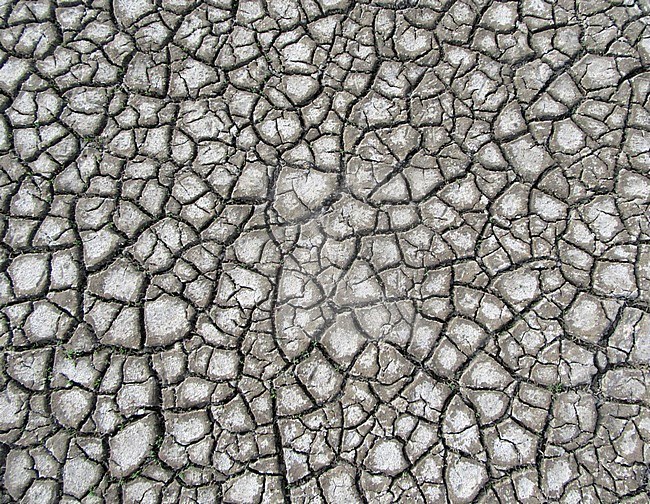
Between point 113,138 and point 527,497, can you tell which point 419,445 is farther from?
point 113,138

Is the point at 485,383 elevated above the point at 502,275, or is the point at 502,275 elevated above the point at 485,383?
the point at 502,275

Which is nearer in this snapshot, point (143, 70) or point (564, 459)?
point (564, 459)

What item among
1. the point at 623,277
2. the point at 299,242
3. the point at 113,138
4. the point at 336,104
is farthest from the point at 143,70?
the point at 623,277

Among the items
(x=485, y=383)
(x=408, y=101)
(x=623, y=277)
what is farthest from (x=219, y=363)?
(x=623, y=277)

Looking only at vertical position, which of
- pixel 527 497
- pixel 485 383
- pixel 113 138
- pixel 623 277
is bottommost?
pixel 527 497

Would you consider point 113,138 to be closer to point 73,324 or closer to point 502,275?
point 73,324

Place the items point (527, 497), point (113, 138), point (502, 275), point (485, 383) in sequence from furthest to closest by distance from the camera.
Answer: point (113, 138) → point (502, 275) → point (485, 383) → point (527, 497)

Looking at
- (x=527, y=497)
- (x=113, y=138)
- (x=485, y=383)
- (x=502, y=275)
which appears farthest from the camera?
(x=113, y=138)
